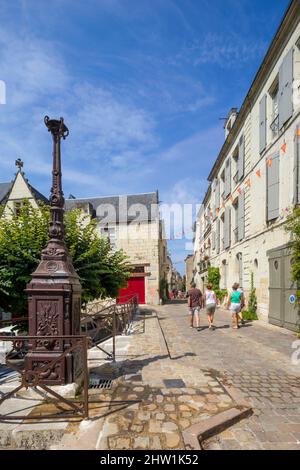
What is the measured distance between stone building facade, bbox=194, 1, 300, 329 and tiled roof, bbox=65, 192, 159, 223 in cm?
833

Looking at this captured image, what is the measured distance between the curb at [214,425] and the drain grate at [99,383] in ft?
5.50

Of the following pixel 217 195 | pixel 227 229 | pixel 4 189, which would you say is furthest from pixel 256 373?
pixel 4 189

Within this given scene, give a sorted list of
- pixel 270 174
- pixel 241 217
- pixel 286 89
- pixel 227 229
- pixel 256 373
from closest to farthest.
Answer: pixel 256 373 < pixel 286 89 < pixel 270 174 < pixel 241 217 < pixel 227 229

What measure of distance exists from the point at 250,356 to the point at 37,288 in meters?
4.47

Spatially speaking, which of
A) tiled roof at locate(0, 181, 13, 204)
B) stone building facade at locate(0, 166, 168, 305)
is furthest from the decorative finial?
tiled roof at locate(0, 181, 13, 204)

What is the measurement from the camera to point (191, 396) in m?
3.60

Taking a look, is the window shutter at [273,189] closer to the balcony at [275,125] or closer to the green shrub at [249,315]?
the balcony at [275,125]

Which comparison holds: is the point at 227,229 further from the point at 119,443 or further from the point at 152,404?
the point at 119,443

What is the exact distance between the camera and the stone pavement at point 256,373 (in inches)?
108

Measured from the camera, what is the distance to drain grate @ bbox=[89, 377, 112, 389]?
409 centimetres

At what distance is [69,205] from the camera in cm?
2345

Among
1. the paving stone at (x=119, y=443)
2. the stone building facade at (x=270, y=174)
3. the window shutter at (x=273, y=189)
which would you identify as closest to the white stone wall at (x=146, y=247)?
the stone building facade at (x=270, y=174)

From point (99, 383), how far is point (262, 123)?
10.3m
